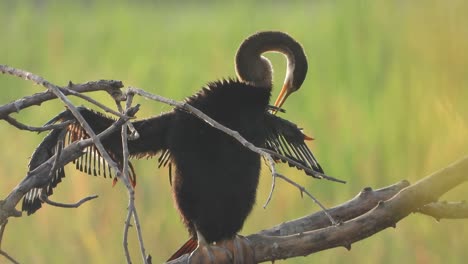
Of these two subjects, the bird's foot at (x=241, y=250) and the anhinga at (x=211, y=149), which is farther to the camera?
the anhinga at (x=211, y=149)

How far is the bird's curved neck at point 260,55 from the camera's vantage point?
309cm

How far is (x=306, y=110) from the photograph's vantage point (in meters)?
5.32

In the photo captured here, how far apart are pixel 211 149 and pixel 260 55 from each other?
1.61 feet

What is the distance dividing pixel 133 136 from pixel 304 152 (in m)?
0.85

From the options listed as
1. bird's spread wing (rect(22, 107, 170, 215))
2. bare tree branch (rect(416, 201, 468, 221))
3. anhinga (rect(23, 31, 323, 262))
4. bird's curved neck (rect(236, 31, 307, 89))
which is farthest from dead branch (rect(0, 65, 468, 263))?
bird's curved neck (rect(236, 31, 307, 89))

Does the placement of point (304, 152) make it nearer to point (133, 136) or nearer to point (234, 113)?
point (234, 113)

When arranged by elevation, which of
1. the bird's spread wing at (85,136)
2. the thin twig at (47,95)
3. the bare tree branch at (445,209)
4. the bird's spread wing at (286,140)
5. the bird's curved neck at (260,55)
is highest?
the thin twig at (47,95)

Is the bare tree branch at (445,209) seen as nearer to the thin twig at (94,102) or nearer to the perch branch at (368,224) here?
the perch branch at (368,224)

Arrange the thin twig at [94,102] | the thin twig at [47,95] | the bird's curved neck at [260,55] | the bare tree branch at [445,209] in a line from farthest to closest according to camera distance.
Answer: the bird's curved neck at [260,55] < the bare tree branch at [445,209] < the thin twig at [47,95] < the thin twig at [94,102]

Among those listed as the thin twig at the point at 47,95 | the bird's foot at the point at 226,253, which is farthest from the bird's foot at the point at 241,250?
the thin twig at the point at 47,95

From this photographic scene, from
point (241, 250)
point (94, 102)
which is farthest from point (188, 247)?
point (94, 102)

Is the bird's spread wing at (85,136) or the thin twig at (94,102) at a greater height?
the thin twig at (94,102)

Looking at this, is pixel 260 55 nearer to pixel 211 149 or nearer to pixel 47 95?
pixel 211 149

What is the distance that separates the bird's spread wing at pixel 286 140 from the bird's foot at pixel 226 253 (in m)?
0.27
